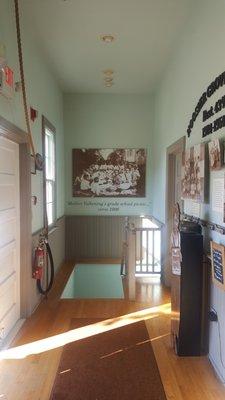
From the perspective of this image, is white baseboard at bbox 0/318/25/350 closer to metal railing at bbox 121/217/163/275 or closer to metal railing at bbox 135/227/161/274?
metal railing at bbox 121/217/163/275

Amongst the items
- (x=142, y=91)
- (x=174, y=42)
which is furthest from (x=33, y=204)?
(x=142, y=91)

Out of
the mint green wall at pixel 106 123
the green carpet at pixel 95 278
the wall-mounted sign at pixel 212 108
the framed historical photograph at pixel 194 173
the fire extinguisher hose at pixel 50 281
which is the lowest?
the green carpet at pixel 95 278

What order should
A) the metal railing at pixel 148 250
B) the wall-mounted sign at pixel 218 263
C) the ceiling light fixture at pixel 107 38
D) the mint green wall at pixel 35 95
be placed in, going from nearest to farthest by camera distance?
the wall-mounted sign at pixel 218 263 → the mint green wall at pixel 35 95 → the ceiling light fixture at pixel 107 38 → the metal railing at pixel 148 250

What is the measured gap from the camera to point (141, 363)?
9.00ft

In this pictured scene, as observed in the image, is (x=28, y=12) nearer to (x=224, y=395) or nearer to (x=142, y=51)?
(x=142, y=51)

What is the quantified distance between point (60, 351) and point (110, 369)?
52 cm

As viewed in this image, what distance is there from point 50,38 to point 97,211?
10.9 ft

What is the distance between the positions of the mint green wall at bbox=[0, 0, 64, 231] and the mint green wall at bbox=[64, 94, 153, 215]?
263 mm

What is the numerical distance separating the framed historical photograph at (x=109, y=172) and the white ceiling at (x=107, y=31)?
143cm

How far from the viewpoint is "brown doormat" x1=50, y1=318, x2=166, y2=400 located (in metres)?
2.34

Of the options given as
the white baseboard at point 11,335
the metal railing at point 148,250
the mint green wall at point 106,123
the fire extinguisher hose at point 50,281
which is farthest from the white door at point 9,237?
the mint green wall at point 106,123

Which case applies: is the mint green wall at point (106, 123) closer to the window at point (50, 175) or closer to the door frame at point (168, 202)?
the window at point (50, 175)

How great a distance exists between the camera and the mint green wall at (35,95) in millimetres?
2863

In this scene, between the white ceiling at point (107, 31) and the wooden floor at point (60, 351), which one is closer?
the wooden floor at point (60, 351)
